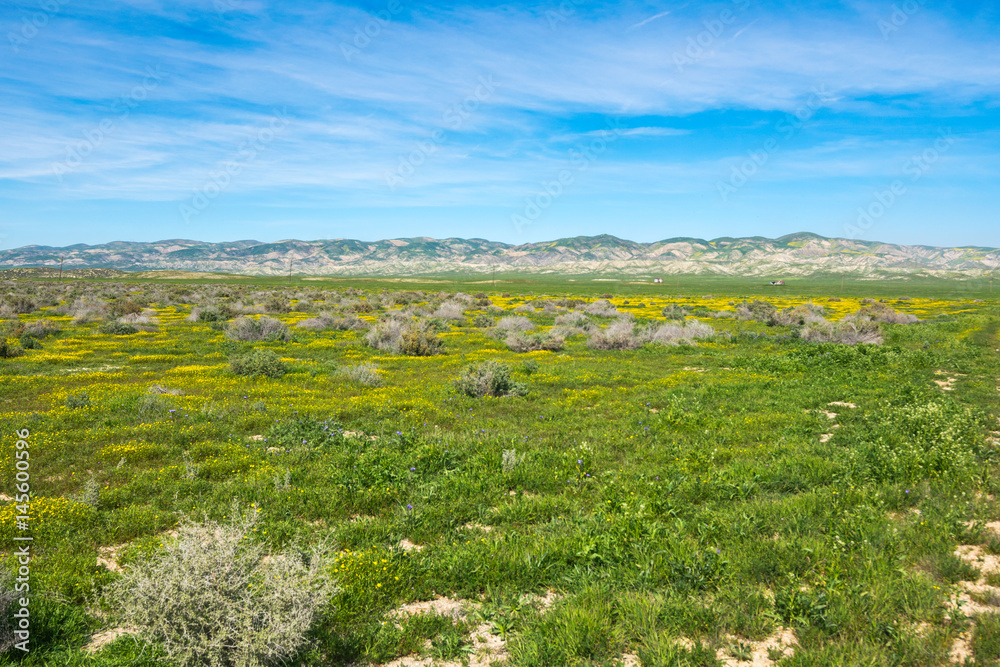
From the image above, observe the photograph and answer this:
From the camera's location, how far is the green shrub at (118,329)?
27.1m

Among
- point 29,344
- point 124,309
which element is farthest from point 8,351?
point 124,309

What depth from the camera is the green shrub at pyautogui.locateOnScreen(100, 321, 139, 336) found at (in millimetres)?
27052

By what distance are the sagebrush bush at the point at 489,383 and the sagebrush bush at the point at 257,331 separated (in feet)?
48.1

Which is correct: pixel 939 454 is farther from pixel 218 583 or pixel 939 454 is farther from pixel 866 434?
pixel 218 583

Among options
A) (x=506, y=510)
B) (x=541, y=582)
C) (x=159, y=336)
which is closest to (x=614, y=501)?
(x=506, y=510)

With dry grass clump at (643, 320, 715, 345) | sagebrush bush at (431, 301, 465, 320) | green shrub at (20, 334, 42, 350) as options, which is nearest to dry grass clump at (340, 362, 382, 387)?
dry grass clump at (643, 320, 715, 345)

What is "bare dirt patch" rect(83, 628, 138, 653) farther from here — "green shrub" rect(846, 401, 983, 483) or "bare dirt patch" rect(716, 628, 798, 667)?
"green shrub" rect(846, 401, 983, 483)

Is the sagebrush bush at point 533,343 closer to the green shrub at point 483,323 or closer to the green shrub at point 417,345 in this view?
the green shrub at point 417,345

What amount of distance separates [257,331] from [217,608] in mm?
24685

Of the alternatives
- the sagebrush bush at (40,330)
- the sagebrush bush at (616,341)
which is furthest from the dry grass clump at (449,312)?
the sagebrush bush at (40,330)

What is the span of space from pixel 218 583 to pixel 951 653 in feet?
19.7

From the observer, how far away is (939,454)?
789cm

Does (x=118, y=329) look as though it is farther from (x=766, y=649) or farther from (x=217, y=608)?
(x=766, y=649)
